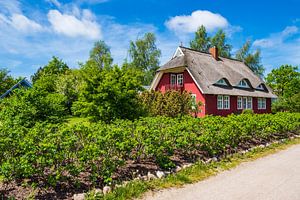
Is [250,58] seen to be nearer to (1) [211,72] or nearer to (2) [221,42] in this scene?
(2) [221,42]

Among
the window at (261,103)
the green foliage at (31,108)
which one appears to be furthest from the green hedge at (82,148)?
the window at (261,103)

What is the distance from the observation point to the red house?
23.5 metres

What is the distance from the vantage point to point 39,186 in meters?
4.59

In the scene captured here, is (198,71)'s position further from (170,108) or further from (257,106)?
(257,106)

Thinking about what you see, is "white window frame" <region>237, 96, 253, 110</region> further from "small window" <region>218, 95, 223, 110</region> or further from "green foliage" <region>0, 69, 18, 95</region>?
"green foliage" <region>0, 69, 18, 95</region>

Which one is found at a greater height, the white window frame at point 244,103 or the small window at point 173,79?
the small window at point 173,79

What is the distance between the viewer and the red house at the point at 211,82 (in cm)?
2347

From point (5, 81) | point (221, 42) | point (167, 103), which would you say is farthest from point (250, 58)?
point (5, 81)

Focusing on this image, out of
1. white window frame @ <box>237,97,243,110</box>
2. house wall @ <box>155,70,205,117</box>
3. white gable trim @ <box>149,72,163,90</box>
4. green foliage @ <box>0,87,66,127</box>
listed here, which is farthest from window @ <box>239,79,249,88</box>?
green foliage @ <box>0,87,66,127</box>

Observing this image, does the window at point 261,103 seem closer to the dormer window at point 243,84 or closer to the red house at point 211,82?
the red house at point 211,82

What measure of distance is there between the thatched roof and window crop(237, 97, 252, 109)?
98cm

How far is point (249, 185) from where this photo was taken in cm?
545

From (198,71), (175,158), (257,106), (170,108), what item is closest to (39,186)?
(175,158)

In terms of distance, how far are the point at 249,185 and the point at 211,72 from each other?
20.5 m
